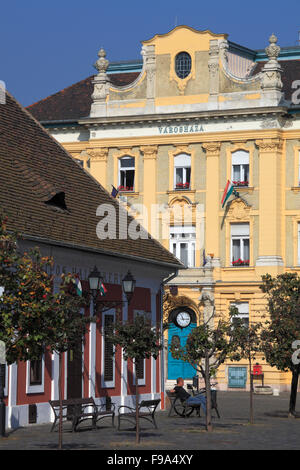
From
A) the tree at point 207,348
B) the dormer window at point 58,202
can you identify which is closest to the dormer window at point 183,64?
the dormer window at point 58,202

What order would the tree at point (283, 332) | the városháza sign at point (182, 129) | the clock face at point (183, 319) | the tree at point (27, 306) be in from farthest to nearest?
the városháza sign at point (182, 129)
the clock face at point (183, 319)
the tree at point (283, 332)
the tree at point (27, 306)

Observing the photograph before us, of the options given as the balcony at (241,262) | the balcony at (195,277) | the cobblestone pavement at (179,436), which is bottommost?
the cobblestone pavement at (179,436)

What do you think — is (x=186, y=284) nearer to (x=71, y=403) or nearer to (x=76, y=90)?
(x=76, y=90)

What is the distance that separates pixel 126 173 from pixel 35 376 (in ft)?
100

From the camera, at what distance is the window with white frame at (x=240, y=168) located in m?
56.8

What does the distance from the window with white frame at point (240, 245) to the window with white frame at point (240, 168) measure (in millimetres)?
2133

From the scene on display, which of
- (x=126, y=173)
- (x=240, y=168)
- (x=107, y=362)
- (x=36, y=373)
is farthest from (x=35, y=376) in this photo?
(x=126, y=173)

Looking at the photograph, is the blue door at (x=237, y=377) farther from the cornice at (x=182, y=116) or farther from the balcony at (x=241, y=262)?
the cornice at (x=182, y=116)

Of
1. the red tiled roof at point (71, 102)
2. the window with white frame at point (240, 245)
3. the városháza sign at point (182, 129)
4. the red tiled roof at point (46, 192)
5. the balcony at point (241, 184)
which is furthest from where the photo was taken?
the red tiled roof at point (71, 102)

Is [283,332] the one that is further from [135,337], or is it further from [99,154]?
[99,154]

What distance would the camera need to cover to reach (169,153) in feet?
191

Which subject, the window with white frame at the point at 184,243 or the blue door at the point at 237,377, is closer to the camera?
the blue door at the point at 237,377

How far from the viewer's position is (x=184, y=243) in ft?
189
